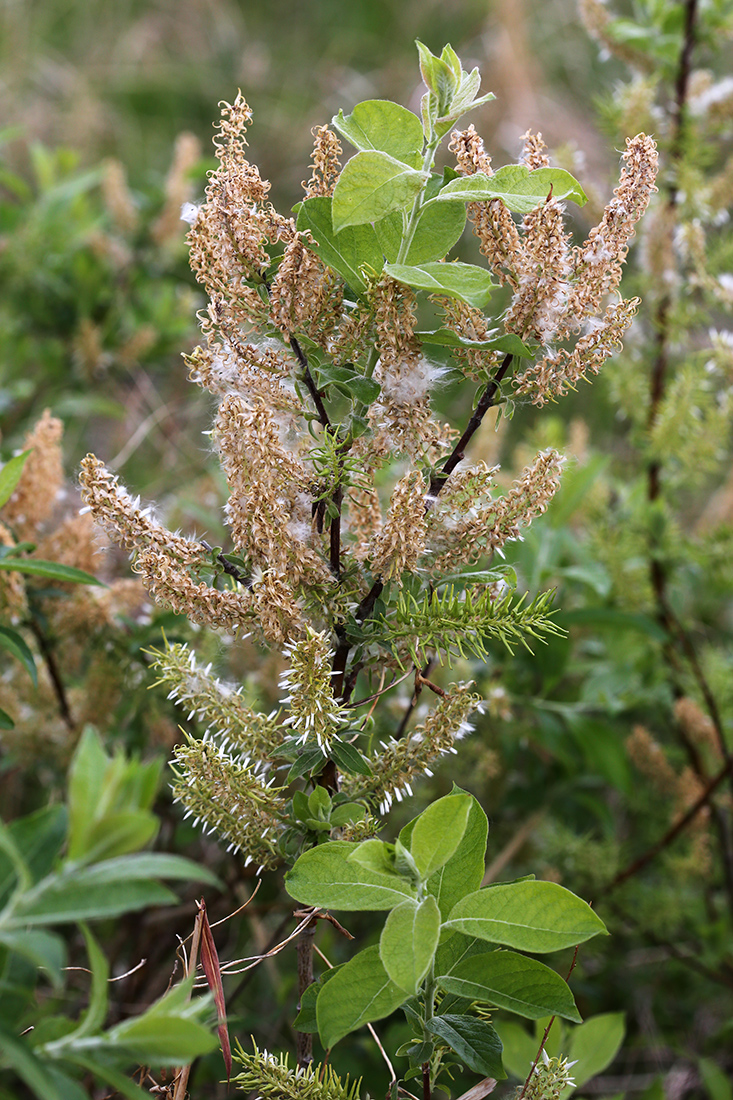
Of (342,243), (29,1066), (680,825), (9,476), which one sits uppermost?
(342,243)

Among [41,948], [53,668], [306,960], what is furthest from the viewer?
[53,668]

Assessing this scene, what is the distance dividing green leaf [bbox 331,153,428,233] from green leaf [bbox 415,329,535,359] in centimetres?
8

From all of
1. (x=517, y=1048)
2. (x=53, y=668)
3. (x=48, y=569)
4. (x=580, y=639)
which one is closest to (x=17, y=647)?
(x=48, y=569)

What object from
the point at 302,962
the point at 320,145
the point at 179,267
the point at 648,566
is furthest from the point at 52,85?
the point at 302,962

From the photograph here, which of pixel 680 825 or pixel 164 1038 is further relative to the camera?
pixel 680 825

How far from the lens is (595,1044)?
845 millimetres

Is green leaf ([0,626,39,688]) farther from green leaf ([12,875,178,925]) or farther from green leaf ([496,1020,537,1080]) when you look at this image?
green leaf ([496,1020,537,1080])

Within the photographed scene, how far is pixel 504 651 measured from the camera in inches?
48.6

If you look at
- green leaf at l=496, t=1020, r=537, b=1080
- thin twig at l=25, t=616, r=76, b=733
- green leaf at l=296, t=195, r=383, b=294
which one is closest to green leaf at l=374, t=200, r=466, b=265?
green leaf at l=296, t=195, r=383, b=294

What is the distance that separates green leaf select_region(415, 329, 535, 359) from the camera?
1.78 feet

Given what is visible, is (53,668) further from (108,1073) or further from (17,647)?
(108,1073)

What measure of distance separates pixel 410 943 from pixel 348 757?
12cm

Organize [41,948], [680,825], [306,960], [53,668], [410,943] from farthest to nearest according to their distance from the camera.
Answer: [680,825]
[53,668]
[306,960]
[410,943]
[41,948]

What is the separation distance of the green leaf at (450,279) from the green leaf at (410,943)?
1.18 feet
